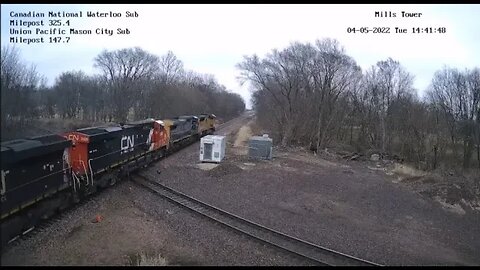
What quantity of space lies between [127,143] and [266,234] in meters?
10.9

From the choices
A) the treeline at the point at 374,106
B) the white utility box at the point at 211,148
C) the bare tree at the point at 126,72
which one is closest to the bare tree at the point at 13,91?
the white utility box at the point at 211,148

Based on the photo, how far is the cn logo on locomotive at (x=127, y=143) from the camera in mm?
20703

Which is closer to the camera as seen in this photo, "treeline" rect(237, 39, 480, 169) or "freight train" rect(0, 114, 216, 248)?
"freight train" rect(0, 114, 216, 248)

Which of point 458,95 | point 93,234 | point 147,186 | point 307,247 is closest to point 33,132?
point 147,186

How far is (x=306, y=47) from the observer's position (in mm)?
44625

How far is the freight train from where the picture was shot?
1145 centimetres

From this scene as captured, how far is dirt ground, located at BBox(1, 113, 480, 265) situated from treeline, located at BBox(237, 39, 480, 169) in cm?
1711

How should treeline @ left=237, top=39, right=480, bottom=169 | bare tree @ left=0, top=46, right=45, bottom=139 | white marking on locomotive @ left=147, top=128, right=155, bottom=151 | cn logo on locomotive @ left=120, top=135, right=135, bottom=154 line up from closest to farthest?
bare tree @ left=0, top=46, right=45, bottom=139 → cn logo on locomotive @ left=120, top=135, right=135, bottom=154 → white marking on locomotive @ left=147, top=128, right=155, bottom=151 → treeline @ left=237, top=39, right=480, bottom=169

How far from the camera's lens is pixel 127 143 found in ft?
70.5

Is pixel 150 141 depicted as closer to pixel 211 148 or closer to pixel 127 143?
pixel 127 143

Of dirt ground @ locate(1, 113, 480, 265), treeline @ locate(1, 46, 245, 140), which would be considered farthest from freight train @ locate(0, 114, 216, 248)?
treeline @ locate(1, 46, 245, 140)

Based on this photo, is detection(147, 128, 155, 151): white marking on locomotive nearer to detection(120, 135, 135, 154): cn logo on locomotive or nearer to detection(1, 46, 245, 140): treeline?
detection(120, 135, 135, 154): cn logo on locomotive

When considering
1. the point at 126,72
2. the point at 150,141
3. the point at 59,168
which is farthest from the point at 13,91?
the point at 126,72

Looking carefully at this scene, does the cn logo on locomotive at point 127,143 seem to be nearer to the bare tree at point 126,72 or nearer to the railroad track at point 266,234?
the railroad track at point 266,234
